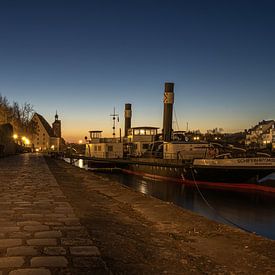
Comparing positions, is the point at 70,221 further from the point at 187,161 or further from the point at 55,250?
the point at 187,161

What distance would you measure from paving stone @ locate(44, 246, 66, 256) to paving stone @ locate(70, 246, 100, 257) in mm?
118

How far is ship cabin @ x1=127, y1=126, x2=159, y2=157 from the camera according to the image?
4197 centimetres

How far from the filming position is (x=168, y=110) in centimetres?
3359

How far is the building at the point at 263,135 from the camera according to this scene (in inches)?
4338

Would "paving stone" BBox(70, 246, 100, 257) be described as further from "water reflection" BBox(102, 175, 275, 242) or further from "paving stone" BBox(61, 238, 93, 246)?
"water reflection" BBox(102, 175, 275, 242)

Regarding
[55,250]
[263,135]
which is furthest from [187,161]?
[263,135]

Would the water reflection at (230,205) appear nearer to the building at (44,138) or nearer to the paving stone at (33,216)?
the paving stone at (33,216)

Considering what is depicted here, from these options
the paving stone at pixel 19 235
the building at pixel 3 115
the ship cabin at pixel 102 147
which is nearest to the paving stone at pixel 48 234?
the paving stone at pixel 19 235

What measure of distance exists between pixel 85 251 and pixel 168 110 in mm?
29630

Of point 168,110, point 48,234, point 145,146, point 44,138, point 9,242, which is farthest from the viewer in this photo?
point 44,138

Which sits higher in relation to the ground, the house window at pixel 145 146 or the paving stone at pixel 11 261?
the house window at pixel 145 146

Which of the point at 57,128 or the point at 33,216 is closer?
the point at 33,216

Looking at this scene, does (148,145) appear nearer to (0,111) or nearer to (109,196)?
(0,111)

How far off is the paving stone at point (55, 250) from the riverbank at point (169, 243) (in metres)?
0.54
